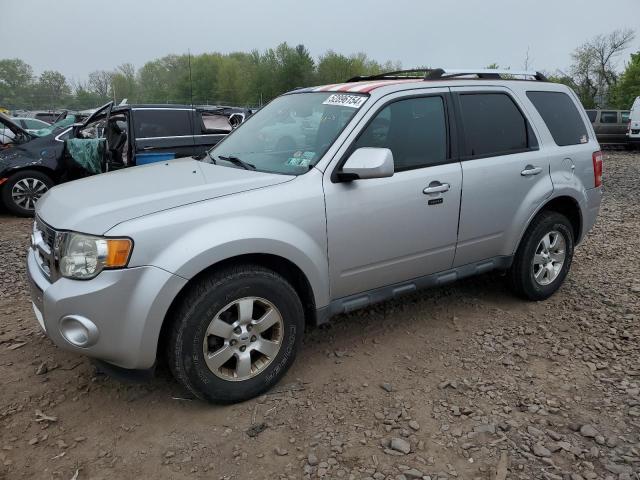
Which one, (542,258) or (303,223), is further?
(542,258)

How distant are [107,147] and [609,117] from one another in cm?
1703

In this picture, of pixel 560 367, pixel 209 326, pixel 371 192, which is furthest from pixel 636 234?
pixel 209 326

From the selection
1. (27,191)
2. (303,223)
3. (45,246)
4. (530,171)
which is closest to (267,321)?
(303,223)

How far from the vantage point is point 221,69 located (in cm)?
7206

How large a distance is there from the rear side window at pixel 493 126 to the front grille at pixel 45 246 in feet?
8.69

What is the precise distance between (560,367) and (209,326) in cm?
223

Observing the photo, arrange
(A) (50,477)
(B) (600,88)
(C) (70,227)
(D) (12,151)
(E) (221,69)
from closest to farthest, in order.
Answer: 1. (A) (50,477)
2. (C) (70,227)
3. (D) (12,151)
4. (B) (600,88)
5. (E) (221,69)

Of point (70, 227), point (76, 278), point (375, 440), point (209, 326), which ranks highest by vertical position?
point (70, 227)

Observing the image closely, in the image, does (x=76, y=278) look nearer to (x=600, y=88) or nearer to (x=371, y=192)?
(x=371, y=192)

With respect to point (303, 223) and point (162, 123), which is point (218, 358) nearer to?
point (303, 223)

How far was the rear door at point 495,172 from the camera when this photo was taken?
142 inches

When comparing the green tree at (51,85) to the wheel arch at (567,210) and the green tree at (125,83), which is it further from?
the wheel arch at (567,210)

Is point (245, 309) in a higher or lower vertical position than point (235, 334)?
higher

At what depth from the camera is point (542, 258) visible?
4.19 meters
